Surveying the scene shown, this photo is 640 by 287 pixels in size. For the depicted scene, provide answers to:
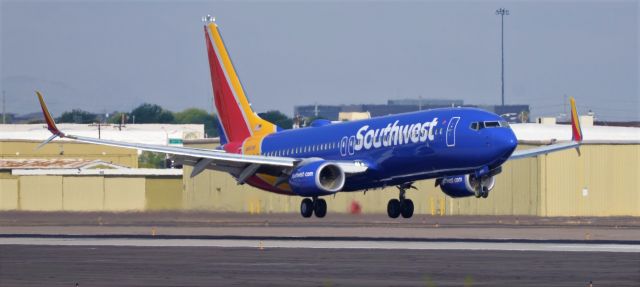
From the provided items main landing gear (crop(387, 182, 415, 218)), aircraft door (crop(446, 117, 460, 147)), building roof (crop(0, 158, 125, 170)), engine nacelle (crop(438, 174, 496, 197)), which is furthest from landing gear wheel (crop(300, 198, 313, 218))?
building roof (crop(0, 158, 125, 170))

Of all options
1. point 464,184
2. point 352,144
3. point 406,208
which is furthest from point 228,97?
point 464,184

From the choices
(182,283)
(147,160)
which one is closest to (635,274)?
(182,283)

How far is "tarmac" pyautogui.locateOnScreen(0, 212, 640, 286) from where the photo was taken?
33875mm

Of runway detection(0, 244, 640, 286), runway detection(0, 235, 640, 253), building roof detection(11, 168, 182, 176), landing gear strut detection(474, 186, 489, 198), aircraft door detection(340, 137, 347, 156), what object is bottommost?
runway detection(0, 235, 640, 253)

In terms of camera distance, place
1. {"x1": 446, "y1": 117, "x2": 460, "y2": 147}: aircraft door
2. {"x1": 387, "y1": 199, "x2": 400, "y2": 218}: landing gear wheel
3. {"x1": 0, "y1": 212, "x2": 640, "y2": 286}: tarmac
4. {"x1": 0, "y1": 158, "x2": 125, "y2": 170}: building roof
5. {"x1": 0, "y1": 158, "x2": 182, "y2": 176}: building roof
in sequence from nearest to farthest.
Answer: {"x1": 0, "y1": 212, "x2": 640, "y2": 286}: tarmac, {"x1": 446, "y1": 117, "x2": 460, "y2": 147}: aircraft door, {"x1": 387, "y1": 199, "x2": 400, "y2": 218}: landing gear wheel, {"x1": 0, "y1": 158, "x2": 182, "y2": 176}: building roof, {"x1": 0, "y1": 158, "x2": 125, "y2": 170}: building roof

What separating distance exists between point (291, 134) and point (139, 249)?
24.3 metres

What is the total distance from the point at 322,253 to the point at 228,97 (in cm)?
3306

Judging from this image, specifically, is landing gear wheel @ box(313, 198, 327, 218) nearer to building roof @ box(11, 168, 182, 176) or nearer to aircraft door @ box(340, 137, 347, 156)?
aircraft door @ box(340, 137, 347, 156)

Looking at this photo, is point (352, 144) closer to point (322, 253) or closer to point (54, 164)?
point (322, 253)

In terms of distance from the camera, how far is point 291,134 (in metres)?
68.7

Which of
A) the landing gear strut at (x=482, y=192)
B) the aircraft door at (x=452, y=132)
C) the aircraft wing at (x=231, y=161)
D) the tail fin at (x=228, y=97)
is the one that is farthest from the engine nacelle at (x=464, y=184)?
the tail fin at (x=228, y=97)

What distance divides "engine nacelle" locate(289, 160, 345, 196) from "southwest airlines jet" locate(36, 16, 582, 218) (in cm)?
5

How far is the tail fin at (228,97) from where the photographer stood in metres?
73.3

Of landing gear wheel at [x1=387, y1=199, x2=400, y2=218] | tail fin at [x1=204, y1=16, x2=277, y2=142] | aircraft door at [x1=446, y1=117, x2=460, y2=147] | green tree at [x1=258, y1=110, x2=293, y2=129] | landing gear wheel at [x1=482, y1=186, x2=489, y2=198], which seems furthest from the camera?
green tree at [x1=258, y1=110, x2=293, y2=129]
